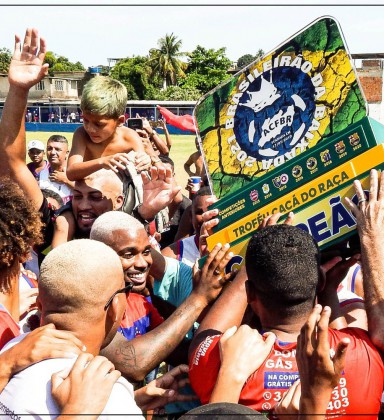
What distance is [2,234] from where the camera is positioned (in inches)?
101

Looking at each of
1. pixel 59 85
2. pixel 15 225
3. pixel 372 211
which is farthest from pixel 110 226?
pixel 59 85

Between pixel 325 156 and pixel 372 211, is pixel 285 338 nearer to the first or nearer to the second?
pixel 372 211

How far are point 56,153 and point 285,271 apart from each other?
6.97 meters

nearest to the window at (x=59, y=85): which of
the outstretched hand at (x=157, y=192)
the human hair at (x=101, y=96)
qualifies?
the human hair at (x=101, y=96)

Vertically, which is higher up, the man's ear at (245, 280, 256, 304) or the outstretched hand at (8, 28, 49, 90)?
the outstretched hand at (8, 28, 49, 90)

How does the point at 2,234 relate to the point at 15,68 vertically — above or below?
below

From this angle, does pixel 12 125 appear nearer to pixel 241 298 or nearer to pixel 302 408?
pixel 241 298

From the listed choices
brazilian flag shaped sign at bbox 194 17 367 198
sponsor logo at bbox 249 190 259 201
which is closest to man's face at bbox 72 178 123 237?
brazilian flag shaped sign at bbox 194 17 367 198

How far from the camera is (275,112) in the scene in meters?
2.65

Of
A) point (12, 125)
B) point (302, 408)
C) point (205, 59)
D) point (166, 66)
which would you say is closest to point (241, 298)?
point (302, 408)

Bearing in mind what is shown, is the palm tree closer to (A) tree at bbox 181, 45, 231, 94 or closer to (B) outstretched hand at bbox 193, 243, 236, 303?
(A) tree at bbox 181, 45, 231, 94

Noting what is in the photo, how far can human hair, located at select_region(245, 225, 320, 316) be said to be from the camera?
2148 millimetres

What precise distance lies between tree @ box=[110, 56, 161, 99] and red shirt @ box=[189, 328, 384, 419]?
130 feet

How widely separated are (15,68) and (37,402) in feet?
6.61
